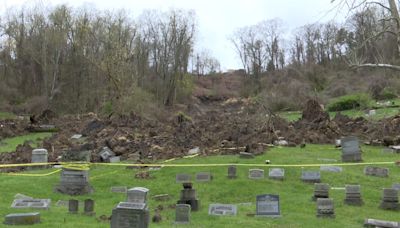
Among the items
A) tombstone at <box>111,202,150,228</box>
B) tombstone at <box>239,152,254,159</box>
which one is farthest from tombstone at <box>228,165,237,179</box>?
tombstone at <box>111,202,150,228</box>

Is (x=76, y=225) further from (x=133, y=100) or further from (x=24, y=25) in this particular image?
(x=24, y=25)

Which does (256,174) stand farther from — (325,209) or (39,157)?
(39,157)

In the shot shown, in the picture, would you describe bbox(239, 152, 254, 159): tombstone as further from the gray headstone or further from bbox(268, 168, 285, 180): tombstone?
the gray headstone

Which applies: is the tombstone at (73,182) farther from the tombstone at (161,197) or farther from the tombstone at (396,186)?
the tombstone at (396,186)

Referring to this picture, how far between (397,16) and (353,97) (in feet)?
106

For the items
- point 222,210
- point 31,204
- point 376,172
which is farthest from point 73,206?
point 376,172

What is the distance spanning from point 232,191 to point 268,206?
2757 mm

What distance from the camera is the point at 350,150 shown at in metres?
17.5

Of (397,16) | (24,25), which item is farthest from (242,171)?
(24,25)

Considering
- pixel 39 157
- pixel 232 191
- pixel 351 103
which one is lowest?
pixel 232 191

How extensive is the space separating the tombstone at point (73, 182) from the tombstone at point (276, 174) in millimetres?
5176

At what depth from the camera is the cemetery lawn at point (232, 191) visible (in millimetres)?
10836

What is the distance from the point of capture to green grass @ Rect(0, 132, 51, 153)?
2467 centimetres

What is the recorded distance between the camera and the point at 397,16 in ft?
36.8
